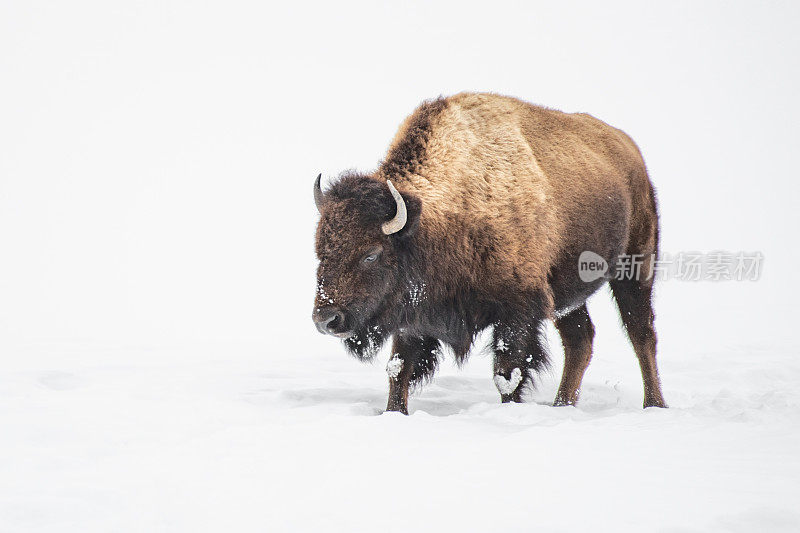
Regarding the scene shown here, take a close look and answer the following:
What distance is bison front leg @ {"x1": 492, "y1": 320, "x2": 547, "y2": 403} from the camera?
4413 mm

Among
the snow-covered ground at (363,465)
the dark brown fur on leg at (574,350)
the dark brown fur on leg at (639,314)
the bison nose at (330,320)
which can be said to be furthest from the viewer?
the dark brown fur on leg at (639,314)

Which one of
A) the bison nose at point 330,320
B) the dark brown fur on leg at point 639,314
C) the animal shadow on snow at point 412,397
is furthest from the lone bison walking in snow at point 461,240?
the dark brown fur on leg at point 639,314

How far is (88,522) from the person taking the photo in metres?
2.16

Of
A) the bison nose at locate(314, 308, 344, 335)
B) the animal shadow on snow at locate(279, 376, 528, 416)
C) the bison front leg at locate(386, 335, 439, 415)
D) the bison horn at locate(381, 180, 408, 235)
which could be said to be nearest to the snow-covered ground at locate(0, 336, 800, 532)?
the animal shadow on snow at locate(279, 376, 528, 416)

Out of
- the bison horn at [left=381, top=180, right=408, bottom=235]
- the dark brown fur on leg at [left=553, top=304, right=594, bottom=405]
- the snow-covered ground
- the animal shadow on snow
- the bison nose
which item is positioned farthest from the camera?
the dark brown fur on leg at [left=553, top=304, right=594, bottom=405]

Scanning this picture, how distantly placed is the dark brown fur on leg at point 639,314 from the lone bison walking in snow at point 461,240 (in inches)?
17.7

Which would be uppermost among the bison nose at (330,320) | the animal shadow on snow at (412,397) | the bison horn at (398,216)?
the bison horn at (398,216)

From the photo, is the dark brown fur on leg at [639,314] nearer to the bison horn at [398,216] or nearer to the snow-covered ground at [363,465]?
the snow-covered ground at [363,465]

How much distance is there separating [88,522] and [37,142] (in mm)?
121548

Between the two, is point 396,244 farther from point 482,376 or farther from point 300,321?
point 300,321

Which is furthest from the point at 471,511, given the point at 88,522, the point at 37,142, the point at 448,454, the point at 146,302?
the point at 37,142

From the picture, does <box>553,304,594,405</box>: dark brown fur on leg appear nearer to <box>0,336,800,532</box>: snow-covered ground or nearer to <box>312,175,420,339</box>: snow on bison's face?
<box>0,336,800,532</box>: snow-covered ground

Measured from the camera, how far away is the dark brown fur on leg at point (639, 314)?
221 inches

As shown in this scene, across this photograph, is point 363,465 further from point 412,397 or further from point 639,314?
point 639,314
